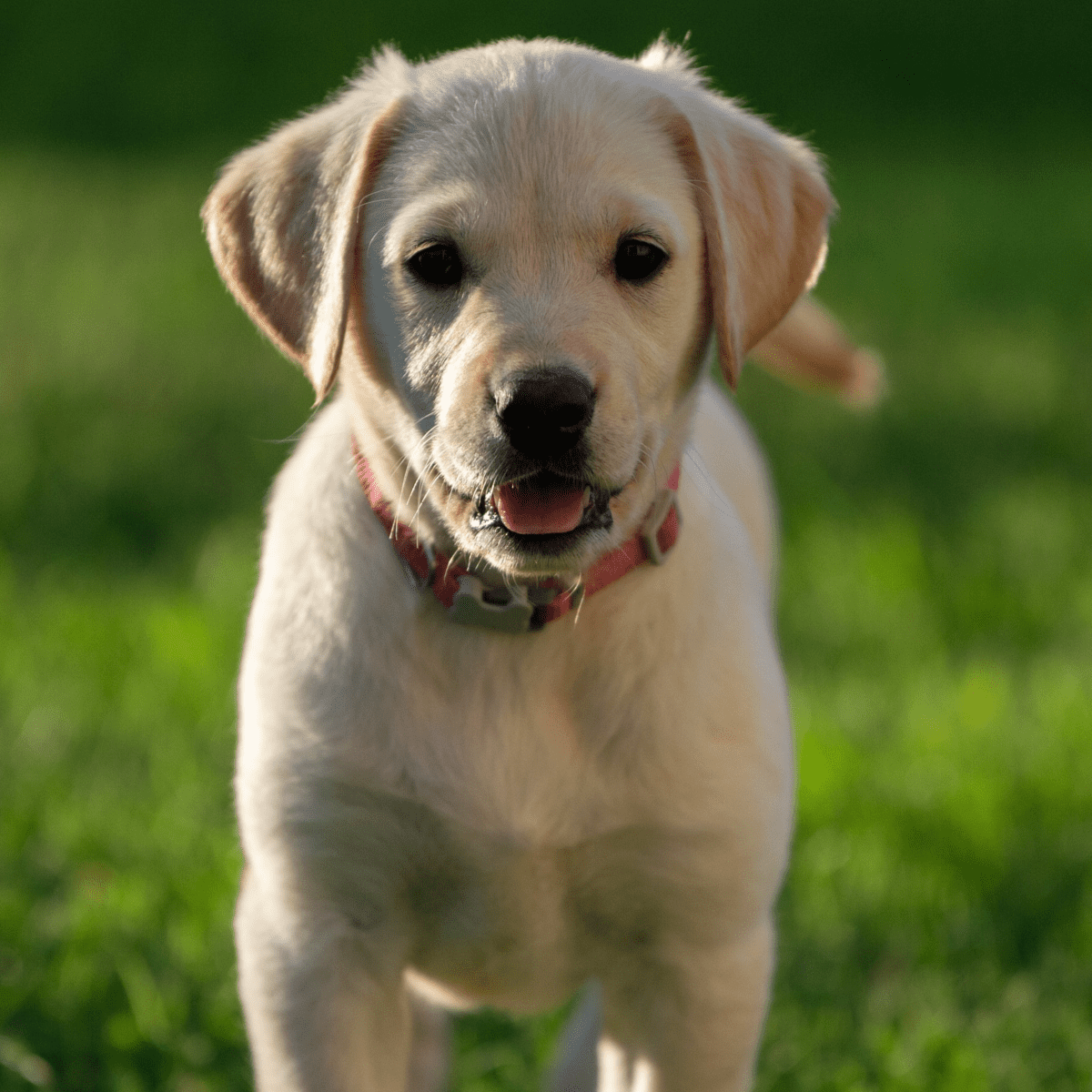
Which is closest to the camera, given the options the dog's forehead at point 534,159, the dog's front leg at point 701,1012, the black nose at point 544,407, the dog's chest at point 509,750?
the black nose at point 544,407

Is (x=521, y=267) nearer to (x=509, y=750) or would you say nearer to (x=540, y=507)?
(x=540, y=507)

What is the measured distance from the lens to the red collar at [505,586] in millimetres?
2576

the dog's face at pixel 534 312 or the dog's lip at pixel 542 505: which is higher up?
the dog's face at pixel 534 312

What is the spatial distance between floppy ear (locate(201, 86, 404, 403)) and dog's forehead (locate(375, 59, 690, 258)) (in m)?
0.08

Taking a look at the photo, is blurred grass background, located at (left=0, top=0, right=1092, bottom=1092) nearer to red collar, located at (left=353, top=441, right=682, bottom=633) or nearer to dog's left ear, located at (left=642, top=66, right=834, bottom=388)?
red collar, located at (left=353, top=441, right=682, bottom=633)

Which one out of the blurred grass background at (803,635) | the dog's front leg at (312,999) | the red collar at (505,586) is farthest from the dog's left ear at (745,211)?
the blurred grass background at (803,635)

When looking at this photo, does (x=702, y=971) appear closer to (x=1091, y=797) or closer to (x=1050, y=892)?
(x=1050, y=892)

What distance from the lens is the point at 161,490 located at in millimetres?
6156

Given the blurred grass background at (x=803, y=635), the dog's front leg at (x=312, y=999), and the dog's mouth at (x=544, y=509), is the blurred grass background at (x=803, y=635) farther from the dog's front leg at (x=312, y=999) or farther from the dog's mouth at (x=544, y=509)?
the dog's mouth at (x=544, y=509)

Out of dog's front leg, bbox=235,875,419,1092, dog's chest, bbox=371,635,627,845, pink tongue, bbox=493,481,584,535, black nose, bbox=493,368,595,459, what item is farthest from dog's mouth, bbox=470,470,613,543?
dog's front leg, bbox=235,875,419,1092

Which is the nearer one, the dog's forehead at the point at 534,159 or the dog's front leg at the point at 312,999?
the dog's forehead at the point at 534,159

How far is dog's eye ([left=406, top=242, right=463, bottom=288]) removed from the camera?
8.04ft

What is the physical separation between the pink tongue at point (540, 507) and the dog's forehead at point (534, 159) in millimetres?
403

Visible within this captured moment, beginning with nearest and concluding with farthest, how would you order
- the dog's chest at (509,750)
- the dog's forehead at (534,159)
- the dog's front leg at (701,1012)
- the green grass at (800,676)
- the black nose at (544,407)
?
the black nose at (544,407) → the dog's forehead at (534,159) → the dog's chest at (509,750) → the dog's front leg at (701,1012) → the green grass at (800,676)
